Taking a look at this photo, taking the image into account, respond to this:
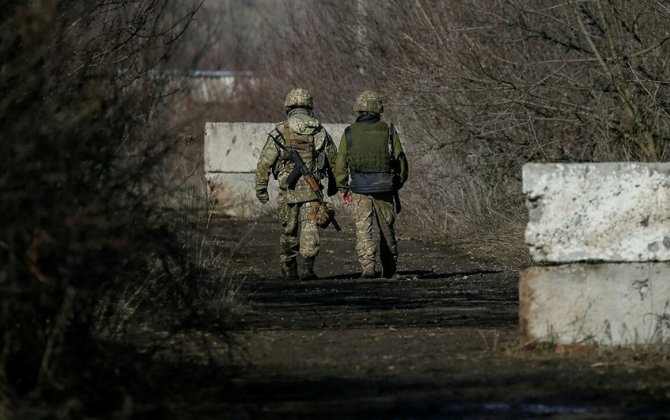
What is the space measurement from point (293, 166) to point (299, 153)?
14 cm

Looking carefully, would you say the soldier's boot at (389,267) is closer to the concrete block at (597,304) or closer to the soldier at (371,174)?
the soldier at (371,174)

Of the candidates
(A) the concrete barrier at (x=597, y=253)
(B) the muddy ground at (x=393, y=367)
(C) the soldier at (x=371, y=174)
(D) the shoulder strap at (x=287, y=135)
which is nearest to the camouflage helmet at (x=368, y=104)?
(C) the soldier at (x=371, y=174)

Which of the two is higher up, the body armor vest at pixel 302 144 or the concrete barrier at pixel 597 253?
the body armor vest at pixel 302 144

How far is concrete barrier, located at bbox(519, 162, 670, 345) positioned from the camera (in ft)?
28.2

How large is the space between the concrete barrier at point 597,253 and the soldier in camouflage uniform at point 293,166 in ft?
21.5

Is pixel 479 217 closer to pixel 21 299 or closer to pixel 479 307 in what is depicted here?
pixel 479 307

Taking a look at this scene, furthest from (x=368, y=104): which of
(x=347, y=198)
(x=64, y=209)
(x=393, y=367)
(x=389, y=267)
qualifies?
(x=64, y=209)

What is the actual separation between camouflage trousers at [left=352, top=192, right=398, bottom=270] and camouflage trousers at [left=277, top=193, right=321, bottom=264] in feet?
1.37

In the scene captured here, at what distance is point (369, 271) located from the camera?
593 inches

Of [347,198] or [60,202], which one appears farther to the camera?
[347,198]

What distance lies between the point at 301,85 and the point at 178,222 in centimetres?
2197

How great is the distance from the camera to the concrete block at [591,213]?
28.1 ft

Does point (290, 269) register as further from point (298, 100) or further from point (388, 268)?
point (298, 100)

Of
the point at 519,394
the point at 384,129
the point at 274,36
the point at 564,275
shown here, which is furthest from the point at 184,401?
the point at 274,36
